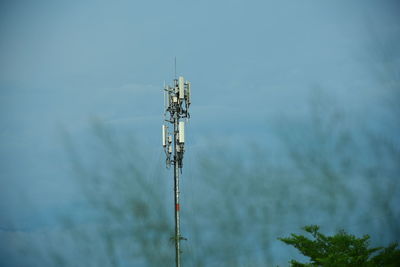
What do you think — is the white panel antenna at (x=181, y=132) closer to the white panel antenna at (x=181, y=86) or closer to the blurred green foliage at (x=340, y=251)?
the white panel antenna at (x=181, y=86)

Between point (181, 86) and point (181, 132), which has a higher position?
point (181, 86)

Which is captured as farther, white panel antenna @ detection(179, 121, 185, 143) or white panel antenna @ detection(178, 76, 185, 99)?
white panel antenna @ detection(178, 76, 185, 99)

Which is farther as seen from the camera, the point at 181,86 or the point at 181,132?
the point at 181,86

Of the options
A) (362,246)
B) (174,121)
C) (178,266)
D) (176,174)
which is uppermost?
(174,121)

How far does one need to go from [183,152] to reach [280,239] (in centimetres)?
875

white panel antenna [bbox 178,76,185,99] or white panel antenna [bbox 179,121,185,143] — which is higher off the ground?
white panel antenna [bbox 178,76,185,99]

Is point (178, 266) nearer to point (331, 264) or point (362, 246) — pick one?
point (331, 264)

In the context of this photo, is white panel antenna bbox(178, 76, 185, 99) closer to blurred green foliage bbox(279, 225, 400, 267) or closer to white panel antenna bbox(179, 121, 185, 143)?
white panel antenna bbox(179, 121, 185, 143)

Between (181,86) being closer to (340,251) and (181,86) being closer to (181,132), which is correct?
(181,132)

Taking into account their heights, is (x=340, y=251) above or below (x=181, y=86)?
below

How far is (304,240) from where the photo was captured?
2708cm

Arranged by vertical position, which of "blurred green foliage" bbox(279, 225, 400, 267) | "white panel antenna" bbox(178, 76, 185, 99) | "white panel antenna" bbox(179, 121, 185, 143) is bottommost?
"blurred green foliage" bbox(279, 225, 400, 267)

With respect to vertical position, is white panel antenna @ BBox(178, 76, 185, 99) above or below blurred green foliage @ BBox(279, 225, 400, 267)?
above

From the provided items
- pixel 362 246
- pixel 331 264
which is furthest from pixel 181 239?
A: pixel 362 246
